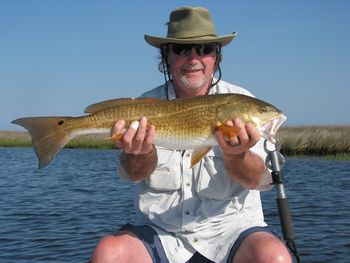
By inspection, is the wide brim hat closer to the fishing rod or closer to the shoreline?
the fishing rod

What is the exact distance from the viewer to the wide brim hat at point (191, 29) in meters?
4.49

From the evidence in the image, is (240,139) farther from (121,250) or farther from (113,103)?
(121,250)

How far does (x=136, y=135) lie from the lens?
4039mm

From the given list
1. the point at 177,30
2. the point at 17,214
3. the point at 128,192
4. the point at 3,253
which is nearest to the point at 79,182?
the point at 128,192

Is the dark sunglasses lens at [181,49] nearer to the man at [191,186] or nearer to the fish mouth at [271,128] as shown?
the man at [191,186]

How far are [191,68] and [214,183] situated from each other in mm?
1000

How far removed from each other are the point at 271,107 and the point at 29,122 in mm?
1955

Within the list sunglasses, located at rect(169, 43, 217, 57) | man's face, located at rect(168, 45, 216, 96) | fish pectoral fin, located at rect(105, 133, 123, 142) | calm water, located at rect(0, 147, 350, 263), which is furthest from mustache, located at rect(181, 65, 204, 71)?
calm water, located at rect(0, 147, 350, 263)

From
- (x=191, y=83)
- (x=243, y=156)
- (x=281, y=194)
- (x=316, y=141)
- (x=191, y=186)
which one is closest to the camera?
(x=243, y=156)

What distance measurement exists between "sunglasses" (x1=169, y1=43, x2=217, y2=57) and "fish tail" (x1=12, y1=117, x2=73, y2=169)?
1.16 meters

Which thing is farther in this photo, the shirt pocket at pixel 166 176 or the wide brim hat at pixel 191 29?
the wide brim hat at pixel 191 29

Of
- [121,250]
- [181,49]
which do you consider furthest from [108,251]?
[181,49]

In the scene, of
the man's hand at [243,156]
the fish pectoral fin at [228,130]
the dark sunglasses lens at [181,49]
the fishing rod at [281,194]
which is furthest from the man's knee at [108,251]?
the dark sunglasses lens at [181,49]

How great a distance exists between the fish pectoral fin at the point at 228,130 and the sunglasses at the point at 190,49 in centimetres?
80
